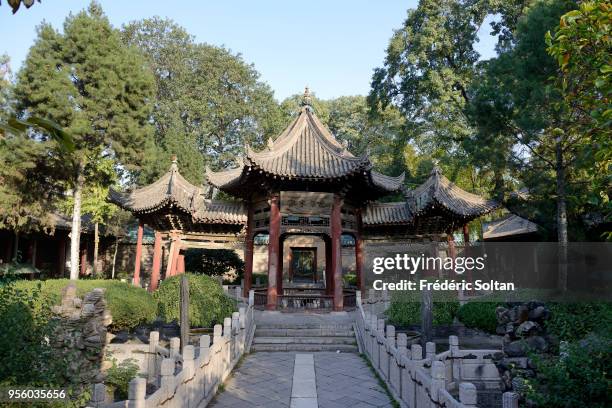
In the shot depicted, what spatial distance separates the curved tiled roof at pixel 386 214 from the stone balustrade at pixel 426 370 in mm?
4560

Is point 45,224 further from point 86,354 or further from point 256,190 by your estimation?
point 86,354

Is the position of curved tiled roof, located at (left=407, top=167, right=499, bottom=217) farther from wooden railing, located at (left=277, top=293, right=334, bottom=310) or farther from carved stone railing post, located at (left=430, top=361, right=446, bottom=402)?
carved stone railing post, located at (left=430, top=361, right=446, bottom=402)

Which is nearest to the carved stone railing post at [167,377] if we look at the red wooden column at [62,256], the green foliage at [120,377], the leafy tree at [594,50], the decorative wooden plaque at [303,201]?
the green foliage at [120,377]

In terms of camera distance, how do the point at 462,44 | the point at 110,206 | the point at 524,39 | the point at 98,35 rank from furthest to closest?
the point at 462,44, the point at 110,206, the point at 98,35, the point at 524,39

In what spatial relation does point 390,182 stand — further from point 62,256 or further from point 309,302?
point 62,256

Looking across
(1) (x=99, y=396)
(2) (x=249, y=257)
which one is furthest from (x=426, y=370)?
(2) (x=249, y=257)

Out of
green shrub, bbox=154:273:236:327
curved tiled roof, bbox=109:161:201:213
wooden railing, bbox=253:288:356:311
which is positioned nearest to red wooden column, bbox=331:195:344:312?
wooden railing, bbox=253:288:356:311

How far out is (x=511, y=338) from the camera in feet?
26.8

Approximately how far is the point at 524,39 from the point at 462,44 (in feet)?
44.2

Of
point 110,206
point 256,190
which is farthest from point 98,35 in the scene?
point 256,190

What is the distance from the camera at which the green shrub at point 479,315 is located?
11906mm

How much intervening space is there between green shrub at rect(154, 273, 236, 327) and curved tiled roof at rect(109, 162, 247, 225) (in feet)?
12.6

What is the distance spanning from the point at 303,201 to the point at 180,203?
15.7 ft

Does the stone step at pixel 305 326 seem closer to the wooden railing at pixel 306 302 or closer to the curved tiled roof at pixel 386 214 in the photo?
the wooden railing at pixel 306 302
